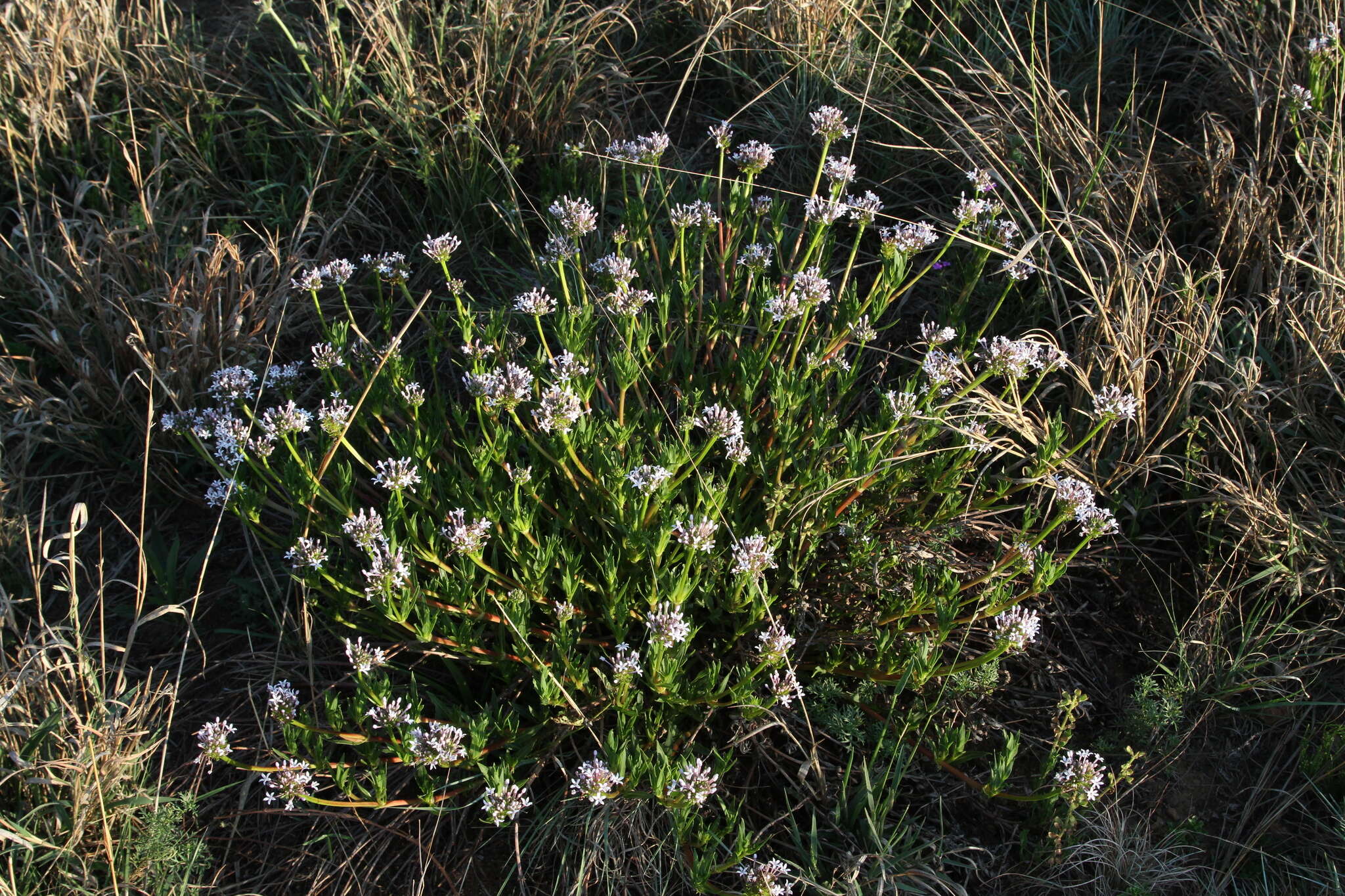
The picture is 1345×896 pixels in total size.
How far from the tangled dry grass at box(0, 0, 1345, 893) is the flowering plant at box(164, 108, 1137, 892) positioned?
11.0 inches

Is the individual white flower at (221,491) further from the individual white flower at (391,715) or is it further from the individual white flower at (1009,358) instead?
the individual white flower at (1009,358)

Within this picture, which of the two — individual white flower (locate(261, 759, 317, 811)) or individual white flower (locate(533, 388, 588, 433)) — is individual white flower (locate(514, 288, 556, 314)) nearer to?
individual white flower (locate(533, 388, 588, 433))

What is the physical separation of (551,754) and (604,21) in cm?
332

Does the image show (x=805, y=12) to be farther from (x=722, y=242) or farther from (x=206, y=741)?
(x=206, y=741)

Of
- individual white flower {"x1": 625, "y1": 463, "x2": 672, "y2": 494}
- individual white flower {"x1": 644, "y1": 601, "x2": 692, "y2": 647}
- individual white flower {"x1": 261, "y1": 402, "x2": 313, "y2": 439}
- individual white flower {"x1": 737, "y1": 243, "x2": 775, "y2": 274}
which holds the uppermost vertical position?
individual white flower {"x1": 737, "y1": 243, "x2": 775, "y2": 274}

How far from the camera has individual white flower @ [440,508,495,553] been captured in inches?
95.8

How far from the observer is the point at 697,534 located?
2.47 meters

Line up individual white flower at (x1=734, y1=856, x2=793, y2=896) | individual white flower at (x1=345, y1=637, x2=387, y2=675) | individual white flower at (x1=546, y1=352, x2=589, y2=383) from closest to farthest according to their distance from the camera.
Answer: individual white flower at (x1=734, y1=856, x2=793, y2=896) → individual white flower at (x1=345, y1=637, x2=387, y2=675) → individual white flower at (x1=546, y1=352, x2=589, y2=383)

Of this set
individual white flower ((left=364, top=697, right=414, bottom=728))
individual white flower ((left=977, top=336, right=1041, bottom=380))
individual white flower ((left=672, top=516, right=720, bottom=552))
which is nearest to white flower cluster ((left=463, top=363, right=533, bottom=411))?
individual white flower ((left=672, top=516, right=720, bottom=552))

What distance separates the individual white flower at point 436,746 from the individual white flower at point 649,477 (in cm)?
72

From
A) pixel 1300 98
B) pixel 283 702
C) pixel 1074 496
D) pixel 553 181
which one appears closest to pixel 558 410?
pixel 283 702

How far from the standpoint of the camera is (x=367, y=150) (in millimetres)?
4172

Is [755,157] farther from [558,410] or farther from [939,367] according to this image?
Answer: [558,410]

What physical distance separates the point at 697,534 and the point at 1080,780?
3.68 feet
